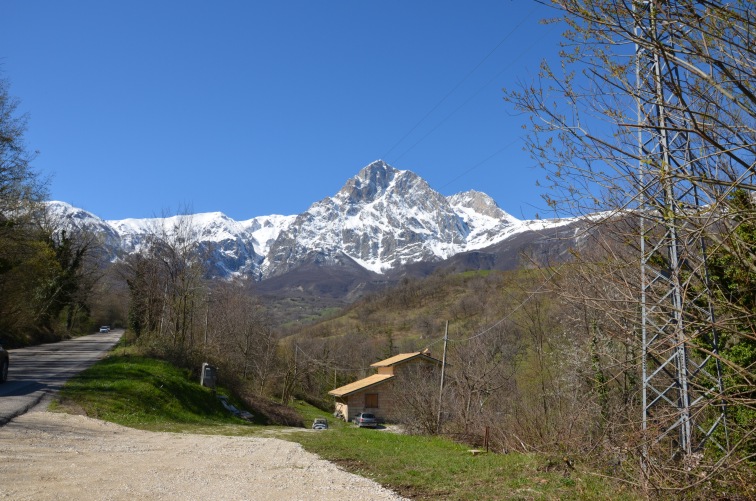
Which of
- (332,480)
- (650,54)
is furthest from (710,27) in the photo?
(332,480)

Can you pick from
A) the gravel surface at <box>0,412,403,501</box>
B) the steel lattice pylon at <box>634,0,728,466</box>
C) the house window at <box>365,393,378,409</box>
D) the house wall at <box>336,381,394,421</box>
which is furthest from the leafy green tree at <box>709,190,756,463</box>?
the house window at <box>365,393,378,409</box>

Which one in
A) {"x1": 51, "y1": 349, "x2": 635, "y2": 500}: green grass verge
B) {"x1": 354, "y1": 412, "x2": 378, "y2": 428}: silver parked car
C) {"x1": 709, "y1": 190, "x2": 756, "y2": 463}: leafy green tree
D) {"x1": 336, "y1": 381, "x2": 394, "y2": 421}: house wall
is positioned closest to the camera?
{"x1": 709, "y1": 190, "x2": 756, "y2": 463}: leafy green tree

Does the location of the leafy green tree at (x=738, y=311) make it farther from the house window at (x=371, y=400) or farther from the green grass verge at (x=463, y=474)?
the house window at (x=371, y=400)

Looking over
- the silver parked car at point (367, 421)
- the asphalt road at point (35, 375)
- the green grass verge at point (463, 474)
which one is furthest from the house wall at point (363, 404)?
the green grass verge at point (463, 474)

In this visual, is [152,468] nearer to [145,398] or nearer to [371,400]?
[145,398]

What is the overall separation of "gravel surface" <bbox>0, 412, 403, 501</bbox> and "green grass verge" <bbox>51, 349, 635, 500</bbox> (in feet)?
2.96

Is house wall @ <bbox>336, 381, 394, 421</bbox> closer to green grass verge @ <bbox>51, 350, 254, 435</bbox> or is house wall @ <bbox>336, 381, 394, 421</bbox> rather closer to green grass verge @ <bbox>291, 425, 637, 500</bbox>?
green grass verge @ <bbox>51, 350, 254, 435</bbox>

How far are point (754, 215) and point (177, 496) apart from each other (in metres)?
7.80

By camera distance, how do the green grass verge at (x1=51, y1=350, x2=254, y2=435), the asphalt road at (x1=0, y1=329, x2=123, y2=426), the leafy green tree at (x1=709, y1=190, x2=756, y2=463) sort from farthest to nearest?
the green grass verge at (x1=51, y1=350, x2=254, y2=435), the asphalt road at (x1=0, y1=329, x2=123, y2=426), the leafy green tree at (x1=709, y1=190, x2=756, y2=463)

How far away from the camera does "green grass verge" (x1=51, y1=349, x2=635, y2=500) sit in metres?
8.77

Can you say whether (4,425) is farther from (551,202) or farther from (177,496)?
(551,202)

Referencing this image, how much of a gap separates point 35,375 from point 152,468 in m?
15.0

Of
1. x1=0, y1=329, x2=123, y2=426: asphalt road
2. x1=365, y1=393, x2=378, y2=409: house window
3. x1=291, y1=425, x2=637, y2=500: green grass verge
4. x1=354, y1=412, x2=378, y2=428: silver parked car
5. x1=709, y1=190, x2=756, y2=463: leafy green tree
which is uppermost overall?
x1=709, y1=190, x2=756, y2=463: leafy green tree

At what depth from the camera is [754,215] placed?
16.9 feet
